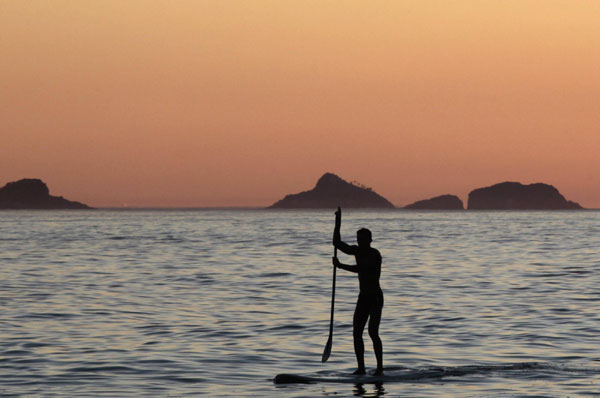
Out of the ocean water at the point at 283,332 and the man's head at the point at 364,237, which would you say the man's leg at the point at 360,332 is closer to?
the ocean water at the point at 283,332

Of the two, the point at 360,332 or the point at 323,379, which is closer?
the point at 323,379

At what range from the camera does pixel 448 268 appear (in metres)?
47.2

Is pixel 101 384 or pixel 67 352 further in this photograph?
pixel 67 352

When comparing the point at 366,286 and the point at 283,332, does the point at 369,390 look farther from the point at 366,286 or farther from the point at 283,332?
the point at 283,332

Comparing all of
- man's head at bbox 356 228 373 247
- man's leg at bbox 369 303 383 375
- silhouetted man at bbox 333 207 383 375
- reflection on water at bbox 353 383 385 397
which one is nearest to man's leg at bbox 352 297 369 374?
silhouetted man at bbox 333 207 383 375

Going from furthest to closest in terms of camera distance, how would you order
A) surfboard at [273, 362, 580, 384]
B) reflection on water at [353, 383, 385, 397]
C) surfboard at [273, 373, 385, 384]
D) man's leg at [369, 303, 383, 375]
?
man's leg at [369, 303, 383, 375] < surfboard at [273, 362, 580, 384] < surfboard at [273, 373, 385, 384] < reflection on water at [353, 383, 385, 397]

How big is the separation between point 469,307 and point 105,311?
389 inches

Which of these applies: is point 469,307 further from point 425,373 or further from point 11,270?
point 11,270

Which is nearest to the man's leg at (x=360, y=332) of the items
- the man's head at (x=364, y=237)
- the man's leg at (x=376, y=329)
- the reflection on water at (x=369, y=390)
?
the man's leg at (x=376, y=329)

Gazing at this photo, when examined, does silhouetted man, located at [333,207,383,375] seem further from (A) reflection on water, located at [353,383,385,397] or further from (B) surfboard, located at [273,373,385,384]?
(A) reflection on water, located at [353,383,385,397]

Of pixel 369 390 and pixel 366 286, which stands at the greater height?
pixel 366 286

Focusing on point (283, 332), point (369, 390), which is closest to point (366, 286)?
point (369, 390)

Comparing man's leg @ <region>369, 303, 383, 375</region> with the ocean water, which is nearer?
the ocean water

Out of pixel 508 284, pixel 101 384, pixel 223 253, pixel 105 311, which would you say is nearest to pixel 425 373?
pixel 101 384
